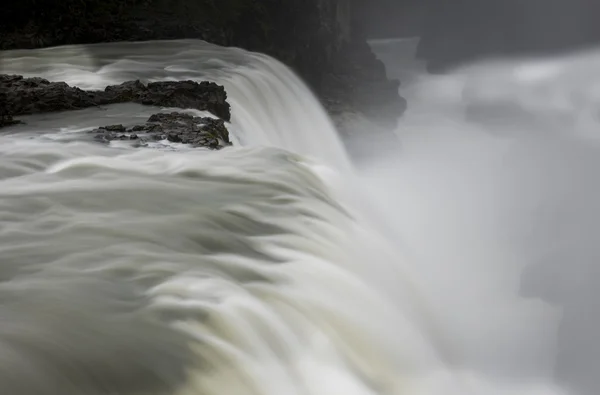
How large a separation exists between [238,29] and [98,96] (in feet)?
24.1

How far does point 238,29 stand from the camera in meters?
13.2

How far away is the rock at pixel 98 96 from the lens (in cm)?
595

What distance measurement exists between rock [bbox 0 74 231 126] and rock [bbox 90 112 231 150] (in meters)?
0.69

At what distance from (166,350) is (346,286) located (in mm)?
1215

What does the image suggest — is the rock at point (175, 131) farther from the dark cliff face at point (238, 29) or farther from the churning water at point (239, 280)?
the dark cliff face at point (238, 29)

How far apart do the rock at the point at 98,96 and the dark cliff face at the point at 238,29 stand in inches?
182

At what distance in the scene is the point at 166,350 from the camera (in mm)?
2252

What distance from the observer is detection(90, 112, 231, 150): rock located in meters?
4.83

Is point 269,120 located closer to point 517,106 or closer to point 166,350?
point 166,350

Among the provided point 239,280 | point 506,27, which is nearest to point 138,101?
point 239,280

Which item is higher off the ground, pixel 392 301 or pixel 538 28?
pixel 538 28

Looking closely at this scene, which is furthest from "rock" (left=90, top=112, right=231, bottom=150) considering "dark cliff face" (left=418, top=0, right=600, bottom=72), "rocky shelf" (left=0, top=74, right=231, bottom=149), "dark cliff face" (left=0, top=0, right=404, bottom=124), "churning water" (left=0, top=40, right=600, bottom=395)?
"dark cliff face" (left=418, top=0, right=600, bottom=72)

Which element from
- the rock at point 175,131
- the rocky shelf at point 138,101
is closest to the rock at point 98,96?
the rocky shelf at point 138,101

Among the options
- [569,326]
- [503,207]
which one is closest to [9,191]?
[569,326]
